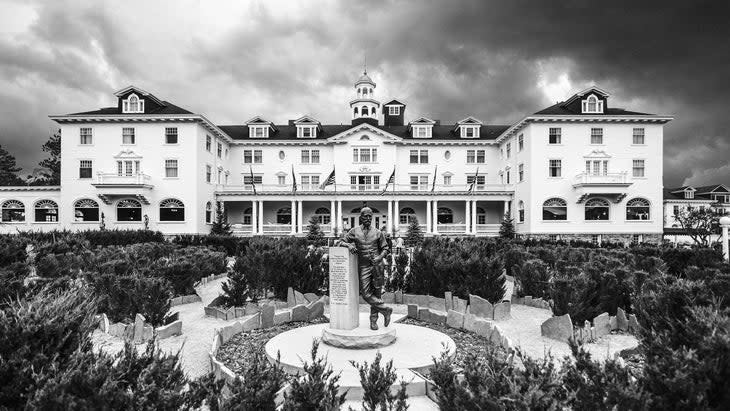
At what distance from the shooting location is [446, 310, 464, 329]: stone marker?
9719 millimetres

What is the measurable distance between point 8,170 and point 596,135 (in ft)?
278

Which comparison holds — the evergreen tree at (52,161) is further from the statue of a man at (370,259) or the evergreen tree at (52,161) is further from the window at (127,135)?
the statue of a man at (370,259)

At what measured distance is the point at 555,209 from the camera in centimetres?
3969

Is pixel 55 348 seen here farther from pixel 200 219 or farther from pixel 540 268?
pixel 200 219

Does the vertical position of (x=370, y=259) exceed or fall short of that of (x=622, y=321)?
it exceeds it

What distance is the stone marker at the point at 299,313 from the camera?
34.3 feet

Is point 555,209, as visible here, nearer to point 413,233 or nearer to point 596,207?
point 596,207

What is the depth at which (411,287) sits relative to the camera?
45.6 feet

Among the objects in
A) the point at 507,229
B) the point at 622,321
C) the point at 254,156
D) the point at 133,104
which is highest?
the point at 133,104

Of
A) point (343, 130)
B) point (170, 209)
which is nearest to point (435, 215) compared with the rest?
point (343, 130)

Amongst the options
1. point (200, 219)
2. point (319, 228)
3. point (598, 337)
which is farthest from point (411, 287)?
point (200, 219)

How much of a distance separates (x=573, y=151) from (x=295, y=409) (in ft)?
138

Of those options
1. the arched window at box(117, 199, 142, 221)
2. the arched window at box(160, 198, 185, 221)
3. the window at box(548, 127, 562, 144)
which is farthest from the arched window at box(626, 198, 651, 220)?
the arched window at box(117, 199, 142, 221)

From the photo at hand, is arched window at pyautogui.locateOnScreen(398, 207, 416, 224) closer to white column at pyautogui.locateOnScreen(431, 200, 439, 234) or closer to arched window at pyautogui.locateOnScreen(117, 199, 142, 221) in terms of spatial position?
white column at pyautogui.locateOnScreen(431, 200, 439, 234)
